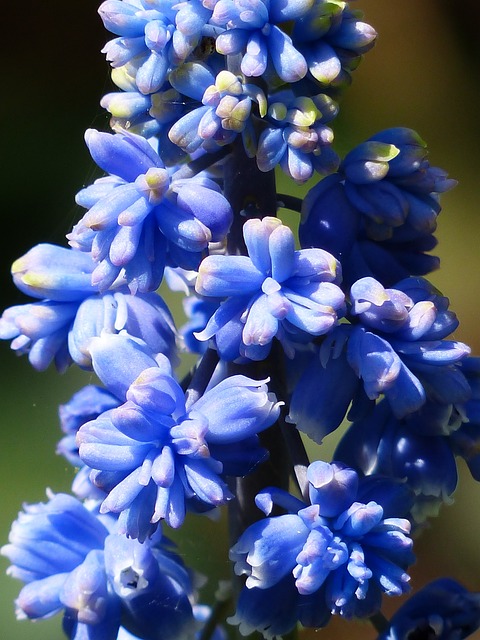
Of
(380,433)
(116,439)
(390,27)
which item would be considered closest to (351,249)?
(380,433)

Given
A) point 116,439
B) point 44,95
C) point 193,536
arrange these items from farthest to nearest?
point 44,95 < point 193,536 < point 116,439

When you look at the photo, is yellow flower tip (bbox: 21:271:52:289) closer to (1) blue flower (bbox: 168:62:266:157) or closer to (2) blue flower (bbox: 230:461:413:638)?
(1) blue flower (bbox: 168:62:266:157)

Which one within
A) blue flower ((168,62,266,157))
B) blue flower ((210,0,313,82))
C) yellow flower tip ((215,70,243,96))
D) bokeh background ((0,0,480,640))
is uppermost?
blue flower ((210,0,313,82))

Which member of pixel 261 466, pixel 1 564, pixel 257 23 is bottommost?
pixel 1 564

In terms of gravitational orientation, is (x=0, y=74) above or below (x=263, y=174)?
Result: below

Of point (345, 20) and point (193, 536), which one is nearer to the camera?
point (345, 20)

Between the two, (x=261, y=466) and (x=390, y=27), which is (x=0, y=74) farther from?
(x=261, y=466)

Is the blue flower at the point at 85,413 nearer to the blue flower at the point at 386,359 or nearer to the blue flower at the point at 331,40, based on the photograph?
the blue flower at the point at 386,359

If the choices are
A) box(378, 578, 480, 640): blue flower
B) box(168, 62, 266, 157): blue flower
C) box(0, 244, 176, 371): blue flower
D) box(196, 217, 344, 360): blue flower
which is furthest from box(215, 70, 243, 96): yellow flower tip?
box(378, 578, 480, 640): blue flower

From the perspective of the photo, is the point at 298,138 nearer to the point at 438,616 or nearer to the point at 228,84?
the point at 228,84
